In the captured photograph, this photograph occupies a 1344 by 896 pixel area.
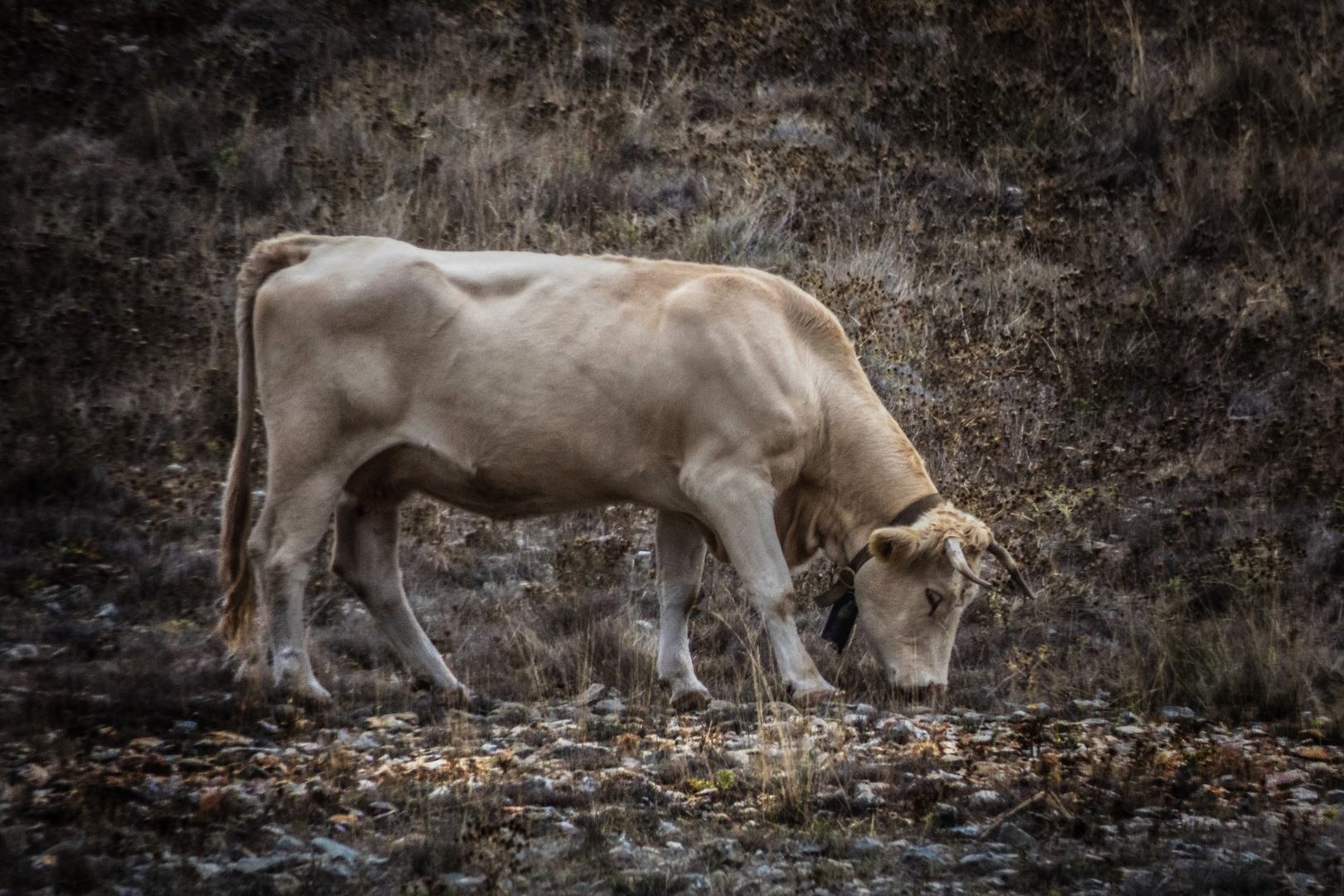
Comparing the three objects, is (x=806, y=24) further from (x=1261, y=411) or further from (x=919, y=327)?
(x=1261, y=411)

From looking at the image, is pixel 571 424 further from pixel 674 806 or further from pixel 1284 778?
pixel 1284 778

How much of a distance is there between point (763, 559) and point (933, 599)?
837 mm

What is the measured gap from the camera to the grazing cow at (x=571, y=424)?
6441 millimetres

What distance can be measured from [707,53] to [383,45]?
3.38m

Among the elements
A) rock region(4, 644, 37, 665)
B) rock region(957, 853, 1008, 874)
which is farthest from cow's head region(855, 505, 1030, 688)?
rock region(4, 644, 37, 665)

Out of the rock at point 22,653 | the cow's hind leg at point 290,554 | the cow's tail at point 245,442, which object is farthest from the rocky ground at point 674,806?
the rock at point 22,653

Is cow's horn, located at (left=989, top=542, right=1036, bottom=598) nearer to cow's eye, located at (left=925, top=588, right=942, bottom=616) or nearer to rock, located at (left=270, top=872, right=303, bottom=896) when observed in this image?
cow's eye, located at (left=925, top=588, right=942, bottom=616)

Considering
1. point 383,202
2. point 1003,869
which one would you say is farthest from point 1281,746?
point 383,202

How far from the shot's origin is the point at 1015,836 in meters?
4.66

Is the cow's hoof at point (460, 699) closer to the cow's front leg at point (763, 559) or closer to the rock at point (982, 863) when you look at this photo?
the cow's front leg at point (763, 559)

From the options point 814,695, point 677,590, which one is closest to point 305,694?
point 677,590

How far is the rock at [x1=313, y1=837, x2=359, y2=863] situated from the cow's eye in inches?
124

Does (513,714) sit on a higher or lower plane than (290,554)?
lower

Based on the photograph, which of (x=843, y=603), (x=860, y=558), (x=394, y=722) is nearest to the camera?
(x=394, y=722)
